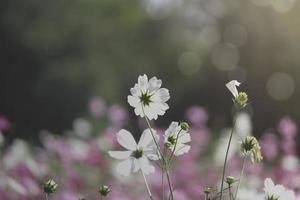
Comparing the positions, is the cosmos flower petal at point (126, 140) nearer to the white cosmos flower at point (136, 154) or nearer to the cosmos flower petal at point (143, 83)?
the white cosmos flower at point (136, 154)

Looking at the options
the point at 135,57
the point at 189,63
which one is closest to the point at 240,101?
the point at 135,57

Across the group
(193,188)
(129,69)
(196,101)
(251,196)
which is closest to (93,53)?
(129,69)

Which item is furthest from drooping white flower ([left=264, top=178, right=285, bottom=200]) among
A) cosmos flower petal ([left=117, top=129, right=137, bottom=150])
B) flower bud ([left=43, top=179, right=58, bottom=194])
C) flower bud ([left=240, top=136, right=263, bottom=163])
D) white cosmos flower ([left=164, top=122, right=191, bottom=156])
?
flower bud ([left=43, top=179, right=58, bottom=194])

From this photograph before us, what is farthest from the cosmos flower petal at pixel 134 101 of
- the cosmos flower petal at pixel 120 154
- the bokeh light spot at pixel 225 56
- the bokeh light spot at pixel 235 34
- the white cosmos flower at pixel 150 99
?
the bokeh light spot at pixel 235 34

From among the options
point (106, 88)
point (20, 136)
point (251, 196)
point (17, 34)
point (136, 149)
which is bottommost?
point (136, 149)

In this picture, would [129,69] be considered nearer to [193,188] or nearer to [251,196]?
[193,188]

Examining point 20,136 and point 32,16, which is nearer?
point 20,136

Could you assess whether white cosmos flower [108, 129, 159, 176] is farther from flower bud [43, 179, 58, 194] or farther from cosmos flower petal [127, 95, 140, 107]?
flower bud [43, 179, 58, 194]
